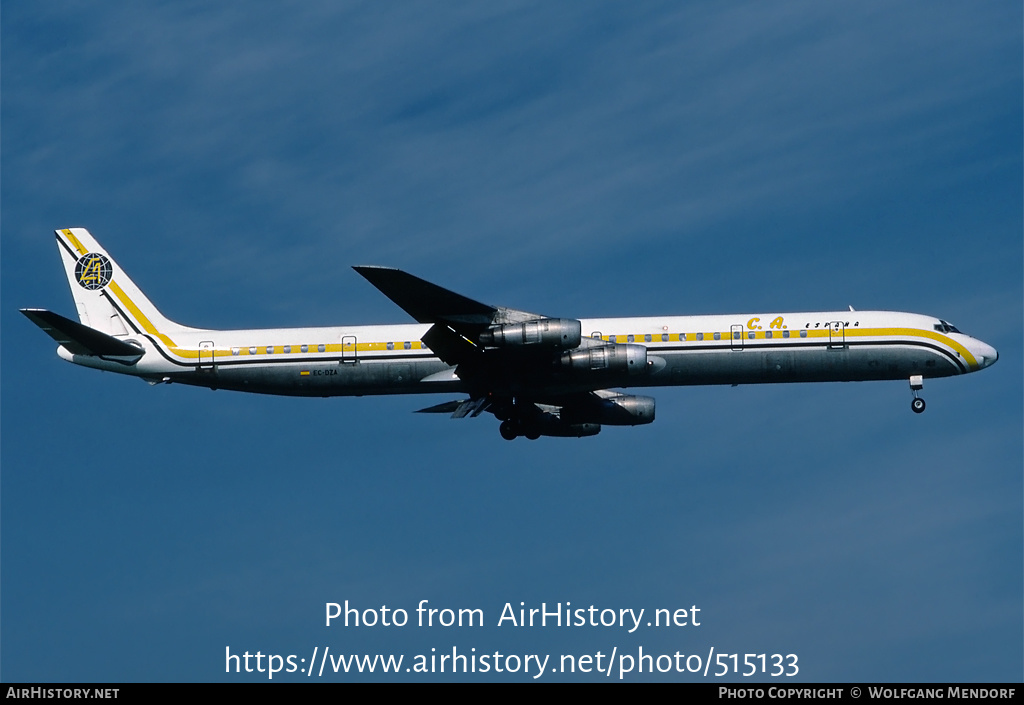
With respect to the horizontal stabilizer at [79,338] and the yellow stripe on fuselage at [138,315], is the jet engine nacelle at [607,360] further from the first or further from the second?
the horizontal stabilizer at [79,338]

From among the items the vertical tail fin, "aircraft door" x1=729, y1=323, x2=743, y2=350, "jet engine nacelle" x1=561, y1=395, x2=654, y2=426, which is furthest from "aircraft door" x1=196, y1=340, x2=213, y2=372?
"aircraft door" x1=729, y1=323, x2=743, y2=350

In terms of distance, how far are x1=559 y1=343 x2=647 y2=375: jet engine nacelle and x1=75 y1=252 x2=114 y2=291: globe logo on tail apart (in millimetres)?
23223

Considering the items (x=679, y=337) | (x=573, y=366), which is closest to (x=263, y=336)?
(x=573, y=366)

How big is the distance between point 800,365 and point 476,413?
14.3 meters

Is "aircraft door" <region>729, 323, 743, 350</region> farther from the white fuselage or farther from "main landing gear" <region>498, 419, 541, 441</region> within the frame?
"main landing gear" <region>498, 419, 541, 441</region>

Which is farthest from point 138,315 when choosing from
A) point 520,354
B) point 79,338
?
Answer: point 520,354

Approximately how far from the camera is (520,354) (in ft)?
205

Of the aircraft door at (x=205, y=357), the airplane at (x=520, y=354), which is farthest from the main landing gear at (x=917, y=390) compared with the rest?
the aircraft door at (x=205, y=357)

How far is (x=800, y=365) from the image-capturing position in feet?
214

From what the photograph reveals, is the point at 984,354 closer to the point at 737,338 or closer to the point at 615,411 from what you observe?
A: the point at 737,338

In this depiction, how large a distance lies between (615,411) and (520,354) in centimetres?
883
